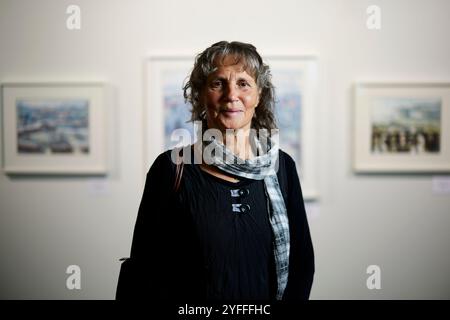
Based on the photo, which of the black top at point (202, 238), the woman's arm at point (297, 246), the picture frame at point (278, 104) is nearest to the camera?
the black top at point (202, 238)

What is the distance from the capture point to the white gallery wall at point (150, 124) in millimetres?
1961

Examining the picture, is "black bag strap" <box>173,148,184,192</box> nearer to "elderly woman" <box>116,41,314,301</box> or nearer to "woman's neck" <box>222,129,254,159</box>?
"elderly woman" <box>116,41,314,301</box>

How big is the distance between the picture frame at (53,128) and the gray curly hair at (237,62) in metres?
0.88

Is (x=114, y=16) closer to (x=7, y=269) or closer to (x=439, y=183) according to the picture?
(x=7, y=269)

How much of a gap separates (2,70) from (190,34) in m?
0.93

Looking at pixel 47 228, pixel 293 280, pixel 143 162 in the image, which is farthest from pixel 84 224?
pixel 293 280

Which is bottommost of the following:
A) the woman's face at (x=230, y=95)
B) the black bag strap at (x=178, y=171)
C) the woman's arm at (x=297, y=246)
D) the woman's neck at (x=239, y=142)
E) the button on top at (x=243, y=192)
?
the woman's arm at (x=297, y=246)

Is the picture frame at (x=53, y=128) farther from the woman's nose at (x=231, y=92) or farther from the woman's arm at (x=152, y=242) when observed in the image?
the woman's nose at (x=231, y=92)

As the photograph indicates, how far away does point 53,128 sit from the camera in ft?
6.68

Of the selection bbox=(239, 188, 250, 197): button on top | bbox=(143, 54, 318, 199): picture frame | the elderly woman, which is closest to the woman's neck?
the elderly woman

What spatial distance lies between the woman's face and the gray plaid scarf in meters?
0.07

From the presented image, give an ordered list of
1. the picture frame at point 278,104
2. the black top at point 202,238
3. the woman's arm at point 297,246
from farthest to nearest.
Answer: the picture frame at point 278,104 → the woman's arm at point 297,246 → the black top at point 202,238

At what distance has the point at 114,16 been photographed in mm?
1974

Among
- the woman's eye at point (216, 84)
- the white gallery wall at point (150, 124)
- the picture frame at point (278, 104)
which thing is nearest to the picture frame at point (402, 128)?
the white gallery wall at point (150, 124)
